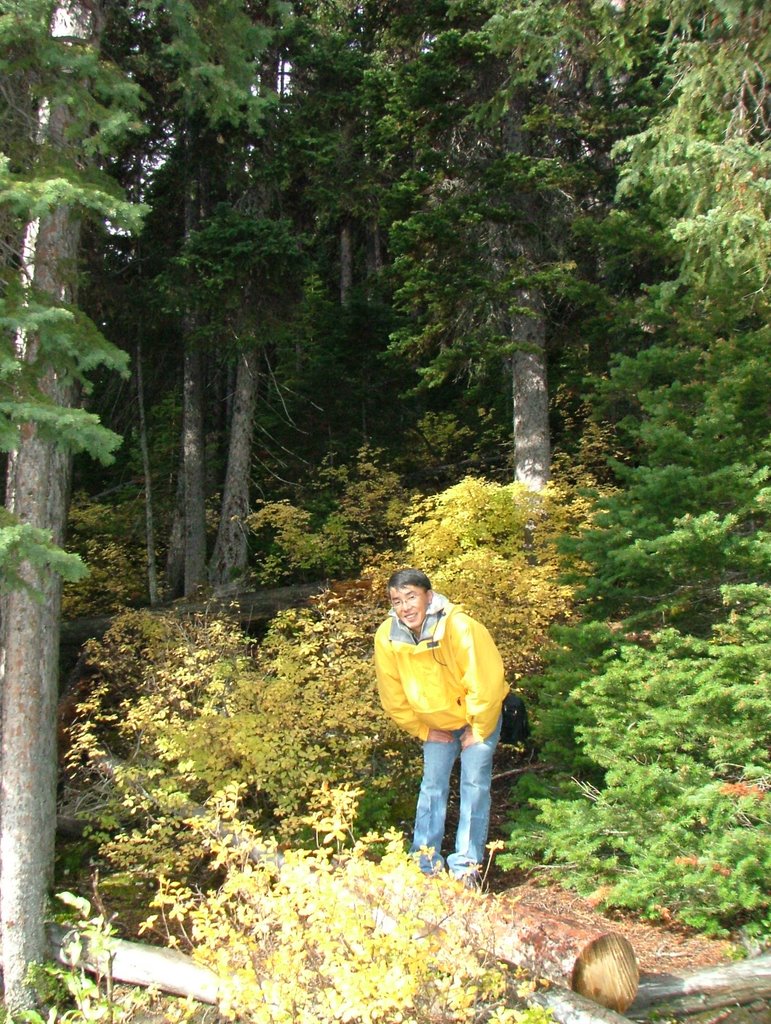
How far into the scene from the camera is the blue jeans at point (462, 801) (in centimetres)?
504

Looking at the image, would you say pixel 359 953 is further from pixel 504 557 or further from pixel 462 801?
pixel 504 557

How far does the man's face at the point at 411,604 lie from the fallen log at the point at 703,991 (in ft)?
7.16

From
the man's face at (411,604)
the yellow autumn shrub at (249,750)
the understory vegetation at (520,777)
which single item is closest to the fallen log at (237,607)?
the understory vegetation at (520,777)

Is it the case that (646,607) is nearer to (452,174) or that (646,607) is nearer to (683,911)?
(683,911)

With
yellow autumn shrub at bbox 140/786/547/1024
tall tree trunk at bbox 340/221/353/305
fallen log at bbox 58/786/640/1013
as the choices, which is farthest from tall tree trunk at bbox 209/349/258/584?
fallen log at bbox 58/786/640/1013

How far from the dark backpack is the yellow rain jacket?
25cm

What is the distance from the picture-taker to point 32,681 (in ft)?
19.5

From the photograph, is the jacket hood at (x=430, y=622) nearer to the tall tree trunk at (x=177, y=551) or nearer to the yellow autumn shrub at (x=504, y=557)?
the yellow autumn shrub at (x=504, y=557)

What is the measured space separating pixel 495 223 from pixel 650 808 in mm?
8446

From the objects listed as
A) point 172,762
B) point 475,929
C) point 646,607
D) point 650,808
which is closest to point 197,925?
point 475,929

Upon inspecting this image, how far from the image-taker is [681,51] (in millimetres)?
7629

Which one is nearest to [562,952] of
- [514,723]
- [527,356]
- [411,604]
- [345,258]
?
[514,723]

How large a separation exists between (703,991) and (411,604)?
2.42 metres

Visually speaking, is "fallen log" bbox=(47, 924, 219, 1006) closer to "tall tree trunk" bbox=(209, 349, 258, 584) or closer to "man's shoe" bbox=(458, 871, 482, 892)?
"man's shoe" bbox=(458, 871, 482, 892)
